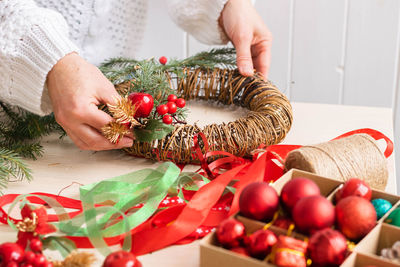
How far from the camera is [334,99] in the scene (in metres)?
1.97

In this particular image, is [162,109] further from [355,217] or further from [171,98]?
[355,217]

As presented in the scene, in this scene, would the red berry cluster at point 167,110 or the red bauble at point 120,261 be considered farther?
the red berry cluster at point 167,110

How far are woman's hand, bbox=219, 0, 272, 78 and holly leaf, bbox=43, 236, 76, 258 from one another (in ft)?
2.18

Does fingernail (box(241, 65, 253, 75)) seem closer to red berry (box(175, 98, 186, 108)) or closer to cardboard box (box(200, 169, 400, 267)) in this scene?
red berry (box(175, 98, 186, 108))

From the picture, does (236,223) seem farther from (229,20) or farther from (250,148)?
(229,20)

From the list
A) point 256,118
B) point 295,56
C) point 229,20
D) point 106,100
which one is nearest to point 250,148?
point 256,118

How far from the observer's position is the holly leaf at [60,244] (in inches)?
23.9

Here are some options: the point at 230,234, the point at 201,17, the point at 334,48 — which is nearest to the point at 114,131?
the point at 230,234

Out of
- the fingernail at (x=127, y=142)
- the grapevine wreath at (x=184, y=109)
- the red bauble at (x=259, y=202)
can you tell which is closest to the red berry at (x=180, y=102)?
the grapevine wreath at (x=184, y=109)

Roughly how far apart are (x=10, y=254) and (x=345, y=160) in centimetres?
50

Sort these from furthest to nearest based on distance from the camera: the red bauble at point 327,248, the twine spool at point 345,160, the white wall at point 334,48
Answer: the white wall at point 334,48
the twine spool at point 345,160
the red bauble at point 327,248

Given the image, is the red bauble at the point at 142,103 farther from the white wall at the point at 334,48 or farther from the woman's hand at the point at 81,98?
the white wall at the point at 334,48

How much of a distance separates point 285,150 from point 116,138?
319mm

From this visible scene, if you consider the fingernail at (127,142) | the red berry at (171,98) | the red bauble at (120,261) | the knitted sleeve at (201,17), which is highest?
the knitted sleeve at (201,17)
